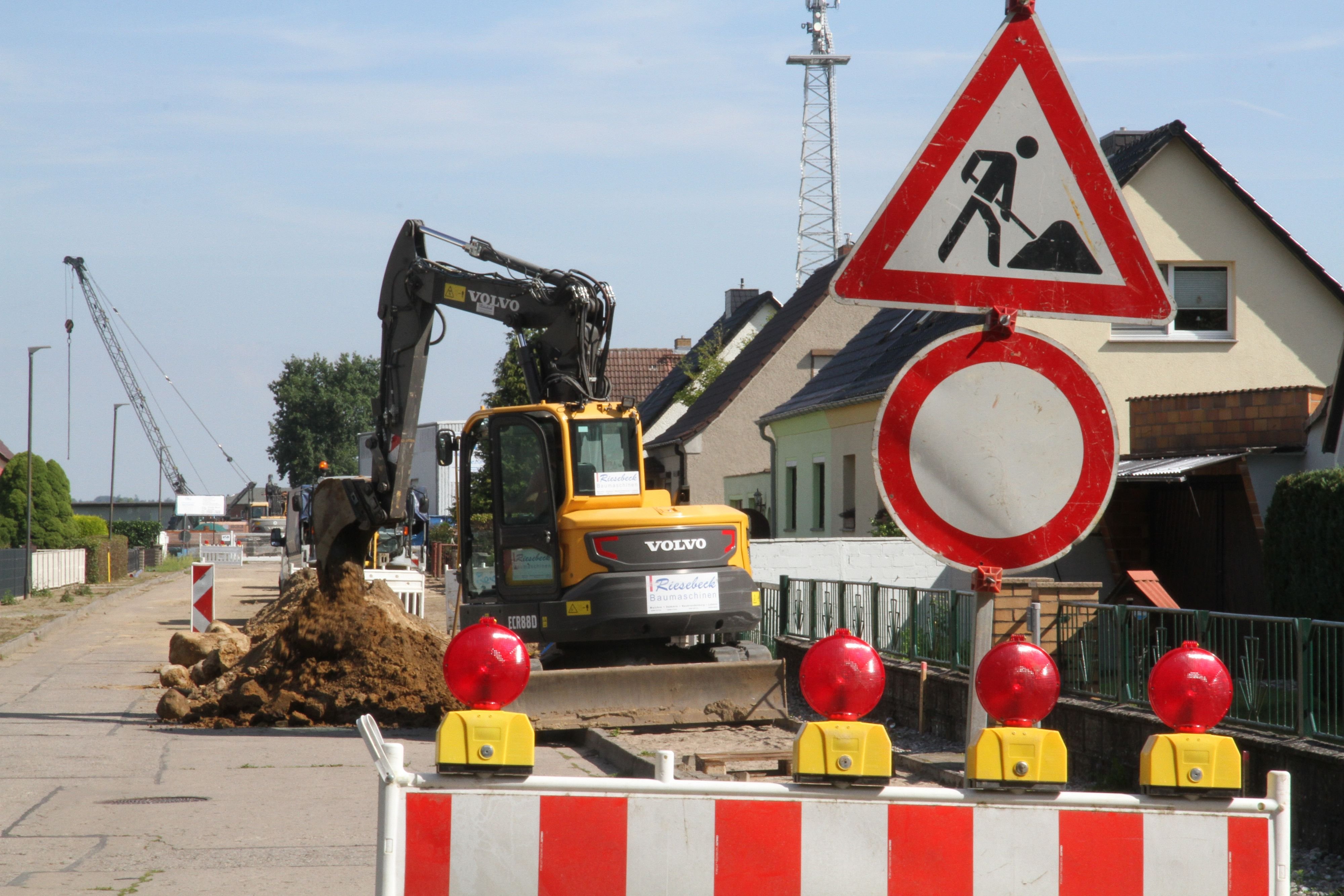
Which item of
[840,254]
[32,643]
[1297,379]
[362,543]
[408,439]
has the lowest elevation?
[32,643]

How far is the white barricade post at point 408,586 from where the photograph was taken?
92.7 ft

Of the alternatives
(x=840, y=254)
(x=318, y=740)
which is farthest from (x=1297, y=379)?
(x=840, y=254)

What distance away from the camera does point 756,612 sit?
13680 mm

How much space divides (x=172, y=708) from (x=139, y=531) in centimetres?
7148

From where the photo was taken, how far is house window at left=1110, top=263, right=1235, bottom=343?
22297mm

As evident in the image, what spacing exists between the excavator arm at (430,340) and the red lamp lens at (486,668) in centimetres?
1119

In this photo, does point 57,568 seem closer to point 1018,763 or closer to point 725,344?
point 725,344

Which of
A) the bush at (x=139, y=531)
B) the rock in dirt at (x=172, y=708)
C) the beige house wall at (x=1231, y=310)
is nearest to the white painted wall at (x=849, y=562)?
the beige house wall at (x=1231, y=310)

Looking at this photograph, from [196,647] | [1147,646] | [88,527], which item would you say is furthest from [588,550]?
[88,527]

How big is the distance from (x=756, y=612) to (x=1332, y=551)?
5064 millimetres

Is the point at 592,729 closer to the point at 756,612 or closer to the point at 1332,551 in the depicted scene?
the point at 756,612

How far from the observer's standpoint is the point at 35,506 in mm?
50312

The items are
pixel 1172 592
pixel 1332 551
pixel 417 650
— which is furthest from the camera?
pixel 1172 592

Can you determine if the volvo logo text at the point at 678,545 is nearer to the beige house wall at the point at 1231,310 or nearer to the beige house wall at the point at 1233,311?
the beige house wall at the point at 1233,311
